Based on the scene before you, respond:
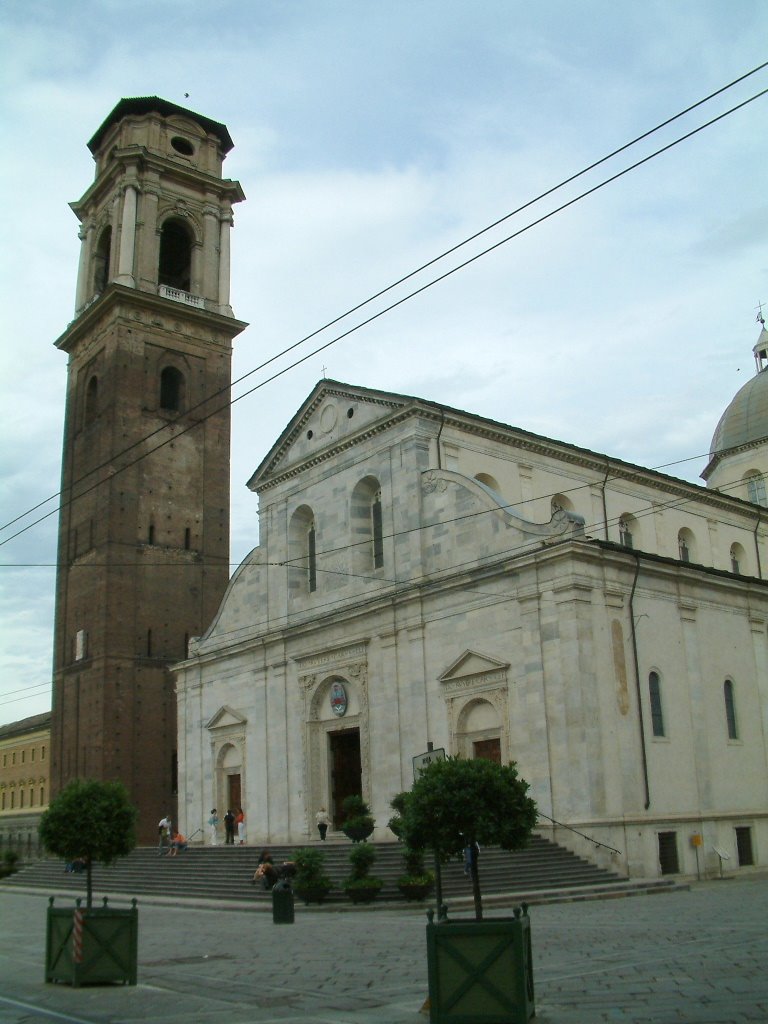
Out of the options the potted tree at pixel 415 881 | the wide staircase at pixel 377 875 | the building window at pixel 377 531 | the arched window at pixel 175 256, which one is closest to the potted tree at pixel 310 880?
the wide staircase at pixel 377 875

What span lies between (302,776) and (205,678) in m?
7.39

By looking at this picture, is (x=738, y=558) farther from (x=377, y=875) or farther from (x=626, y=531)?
(x=377, y=875)

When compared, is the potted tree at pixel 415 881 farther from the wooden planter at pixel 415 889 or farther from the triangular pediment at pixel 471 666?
the triangular pediment at pixel 471 666

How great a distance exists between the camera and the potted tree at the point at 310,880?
24.3m

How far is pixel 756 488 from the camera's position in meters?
50.3

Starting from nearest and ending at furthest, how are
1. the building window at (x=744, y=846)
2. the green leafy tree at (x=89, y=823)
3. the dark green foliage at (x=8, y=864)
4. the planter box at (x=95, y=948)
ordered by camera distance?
the planter box at (x=95, y=948)
the green leafy tree at (x=89, y=823)
the building window at (x=744, y=846)
the dark green foliage at (x=8, y=864)

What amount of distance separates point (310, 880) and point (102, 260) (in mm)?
37871

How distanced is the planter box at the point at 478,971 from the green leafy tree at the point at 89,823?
7.18 metres

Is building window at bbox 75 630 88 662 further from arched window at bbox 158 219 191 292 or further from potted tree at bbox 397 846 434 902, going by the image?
potted tree at bbox 397 846 434 902

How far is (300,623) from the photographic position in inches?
1457

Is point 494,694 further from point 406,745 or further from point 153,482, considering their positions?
point 153,482

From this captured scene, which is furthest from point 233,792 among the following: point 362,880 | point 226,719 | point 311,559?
point 362,880

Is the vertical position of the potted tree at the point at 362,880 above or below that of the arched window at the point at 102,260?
below

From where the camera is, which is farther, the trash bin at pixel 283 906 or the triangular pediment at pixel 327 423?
the triangular pediment at pixel 327 423
